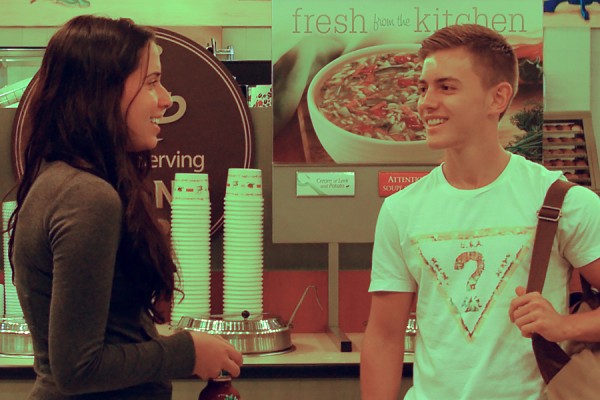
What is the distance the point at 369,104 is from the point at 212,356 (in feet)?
5.03

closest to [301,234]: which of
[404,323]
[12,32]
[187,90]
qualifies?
[187,90]

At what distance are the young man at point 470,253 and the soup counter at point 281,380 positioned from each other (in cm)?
66

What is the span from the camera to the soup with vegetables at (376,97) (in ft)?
9.57

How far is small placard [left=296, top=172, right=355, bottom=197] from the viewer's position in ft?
9.68

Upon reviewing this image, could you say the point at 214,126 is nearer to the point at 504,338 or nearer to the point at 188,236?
the point at 188,236

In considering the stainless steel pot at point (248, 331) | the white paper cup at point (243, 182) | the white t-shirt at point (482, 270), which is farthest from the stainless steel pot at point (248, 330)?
the white t-shirt at point (482, 270)

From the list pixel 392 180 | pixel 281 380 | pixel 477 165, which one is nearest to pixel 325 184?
pixel 392 180

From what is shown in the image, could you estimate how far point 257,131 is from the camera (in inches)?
126

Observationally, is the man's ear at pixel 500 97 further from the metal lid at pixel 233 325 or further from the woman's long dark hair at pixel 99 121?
the metal lid at pixel 233 325

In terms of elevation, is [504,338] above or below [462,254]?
below

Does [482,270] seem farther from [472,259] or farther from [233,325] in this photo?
[233,325]

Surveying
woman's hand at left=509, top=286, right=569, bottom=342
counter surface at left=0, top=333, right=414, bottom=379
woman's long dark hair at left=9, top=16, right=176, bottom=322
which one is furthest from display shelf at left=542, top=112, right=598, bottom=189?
woman's long dark hair at left=9, top=16, right=176, bottom=322

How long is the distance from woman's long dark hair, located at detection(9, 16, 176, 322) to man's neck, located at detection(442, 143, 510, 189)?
0.74 meters

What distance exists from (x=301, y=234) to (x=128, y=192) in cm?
148
